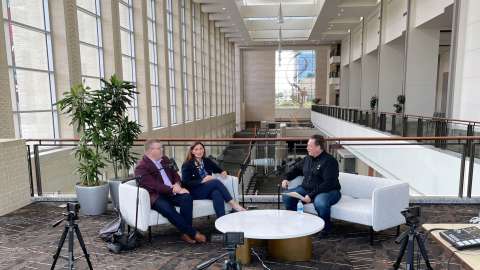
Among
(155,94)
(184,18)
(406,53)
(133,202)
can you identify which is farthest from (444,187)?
(184,18)

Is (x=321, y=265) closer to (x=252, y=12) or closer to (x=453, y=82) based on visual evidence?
(x=453, y=82)

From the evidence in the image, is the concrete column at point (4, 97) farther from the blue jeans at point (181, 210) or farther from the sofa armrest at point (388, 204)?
the sofa armrest at point (388, 204)

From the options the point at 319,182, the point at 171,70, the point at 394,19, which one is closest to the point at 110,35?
the point at 171,70

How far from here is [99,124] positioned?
488 cm

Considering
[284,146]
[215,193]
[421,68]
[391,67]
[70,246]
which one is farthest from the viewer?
[391,67]

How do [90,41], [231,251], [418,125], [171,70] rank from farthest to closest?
[171,70]
[90,41]
[418,125]
[231,251]

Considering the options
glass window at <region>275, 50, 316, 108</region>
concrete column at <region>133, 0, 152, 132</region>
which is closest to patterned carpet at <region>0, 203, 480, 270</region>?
concrete column at <region>133, 0, 152, 132</region>

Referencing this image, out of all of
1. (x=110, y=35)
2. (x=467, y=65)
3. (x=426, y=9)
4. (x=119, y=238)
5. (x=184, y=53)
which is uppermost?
(x=426, y=9)

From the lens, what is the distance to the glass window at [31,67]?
22.7ft

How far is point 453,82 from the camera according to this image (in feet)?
34.8

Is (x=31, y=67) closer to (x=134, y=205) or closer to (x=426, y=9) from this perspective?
(x=134, y=205)

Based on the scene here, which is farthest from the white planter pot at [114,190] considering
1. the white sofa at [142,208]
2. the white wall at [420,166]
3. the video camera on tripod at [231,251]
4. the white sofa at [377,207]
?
the white wall at [420,166]

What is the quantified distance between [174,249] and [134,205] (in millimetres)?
624

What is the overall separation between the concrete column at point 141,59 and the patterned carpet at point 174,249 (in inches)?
318
